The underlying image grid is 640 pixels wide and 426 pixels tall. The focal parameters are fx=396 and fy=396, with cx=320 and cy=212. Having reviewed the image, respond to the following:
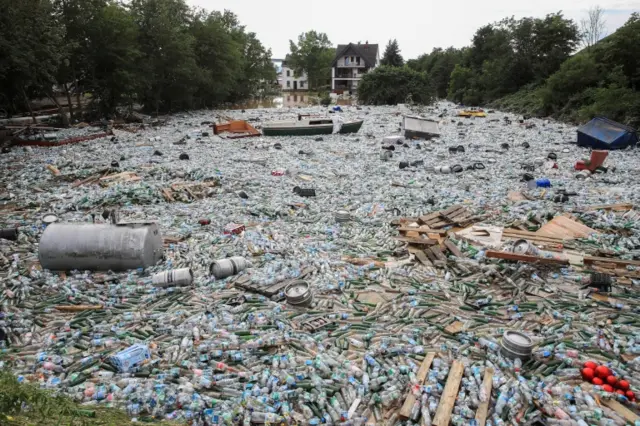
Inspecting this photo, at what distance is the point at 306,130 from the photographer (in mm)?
25281

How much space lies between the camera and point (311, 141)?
23531mm

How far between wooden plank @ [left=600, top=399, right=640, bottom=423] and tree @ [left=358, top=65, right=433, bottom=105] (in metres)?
49.7

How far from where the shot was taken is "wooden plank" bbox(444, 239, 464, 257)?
323 inches

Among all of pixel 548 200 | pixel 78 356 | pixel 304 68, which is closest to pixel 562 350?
pixel 78 356

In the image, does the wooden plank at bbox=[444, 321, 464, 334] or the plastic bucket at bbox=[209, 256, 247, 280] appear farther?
the plastic bucket at bbox=[209, 256, 247, 280]

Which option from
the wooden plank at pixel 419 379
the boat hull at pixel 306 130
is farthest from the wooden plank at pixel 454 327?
the boat hull at pixel 306 130

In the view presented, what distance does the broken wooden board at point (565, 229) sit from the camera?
352 inches

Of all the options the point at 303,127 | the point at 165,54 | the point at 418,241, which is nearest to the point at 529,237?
the point at 418,241

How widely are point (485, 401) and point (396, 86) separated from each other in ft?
169

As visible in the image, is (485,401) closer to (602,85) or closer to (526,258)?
(526,258)

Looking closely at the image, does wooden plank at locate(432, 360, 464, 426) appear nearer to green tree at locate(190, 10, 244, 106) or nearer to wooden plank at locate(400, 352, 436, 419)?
wooden plank at locate(400, 352, 436, 419)

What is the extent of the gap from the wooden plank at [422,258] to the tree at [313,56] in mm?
79304

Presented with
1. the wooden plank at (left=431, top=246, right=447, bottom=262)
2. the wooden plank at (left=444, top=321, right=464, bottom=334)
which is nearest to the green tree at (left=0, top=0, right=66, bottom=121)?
the wooden plank at (left=431, top=246, right=447, bottom=262)

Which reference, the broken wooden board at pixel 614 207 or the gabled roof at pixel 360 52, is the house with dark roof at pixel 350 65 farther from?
the broken wooden board at pixel 614 207
